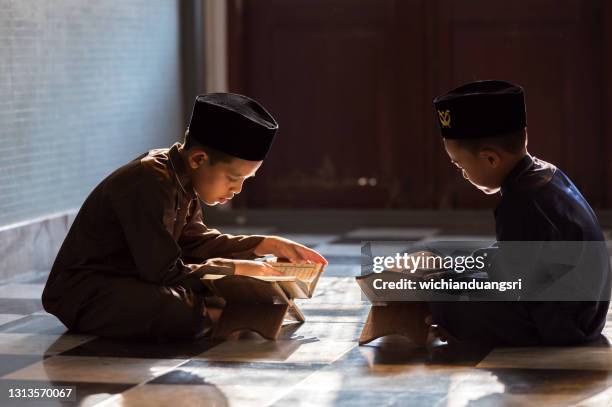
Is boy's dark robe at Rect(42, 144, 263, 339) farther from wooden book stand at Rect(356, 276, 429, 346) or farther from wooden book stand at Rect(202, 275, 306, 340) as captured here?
wooden book stand at Rect(356, 276, 429, 346)

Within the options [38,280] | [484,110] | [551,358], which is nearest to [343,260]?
[38,280]

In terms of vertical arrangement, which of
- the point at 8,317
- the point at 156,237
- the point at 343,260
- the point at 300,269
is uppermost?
the point at 156,237

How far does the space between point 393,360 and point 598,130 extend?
3076 millimetres

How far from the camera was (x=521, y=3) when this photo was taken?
5523mm

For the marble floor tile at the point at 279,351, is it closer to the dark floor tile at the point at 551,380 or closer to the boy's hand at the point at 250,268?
the boy's hand at the point at 250,268

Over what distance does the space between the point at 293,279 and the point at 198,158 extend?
434 millimetres

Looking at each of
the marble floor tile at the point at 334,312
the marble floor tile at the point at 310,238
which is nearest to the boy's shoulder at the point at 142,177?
the marble floor tile at the point at 334,312

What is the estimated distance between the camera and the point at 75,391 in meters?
2.52

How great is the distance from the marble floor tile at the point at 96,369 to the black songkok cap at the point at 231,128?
592mm

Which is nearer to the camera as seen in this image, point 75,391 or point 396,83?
point 75,391

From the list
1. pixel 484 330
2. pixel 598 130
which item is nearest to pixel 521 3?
pixel 598 130

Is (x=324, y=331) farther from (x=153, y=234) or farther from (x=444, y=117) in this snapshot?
(x=444, y=117)

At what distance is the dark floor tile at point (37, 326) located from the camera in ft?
10.6

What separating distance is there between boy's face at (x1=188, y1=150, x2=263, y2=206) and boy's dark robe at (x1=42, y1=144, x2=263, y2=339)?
45mm
